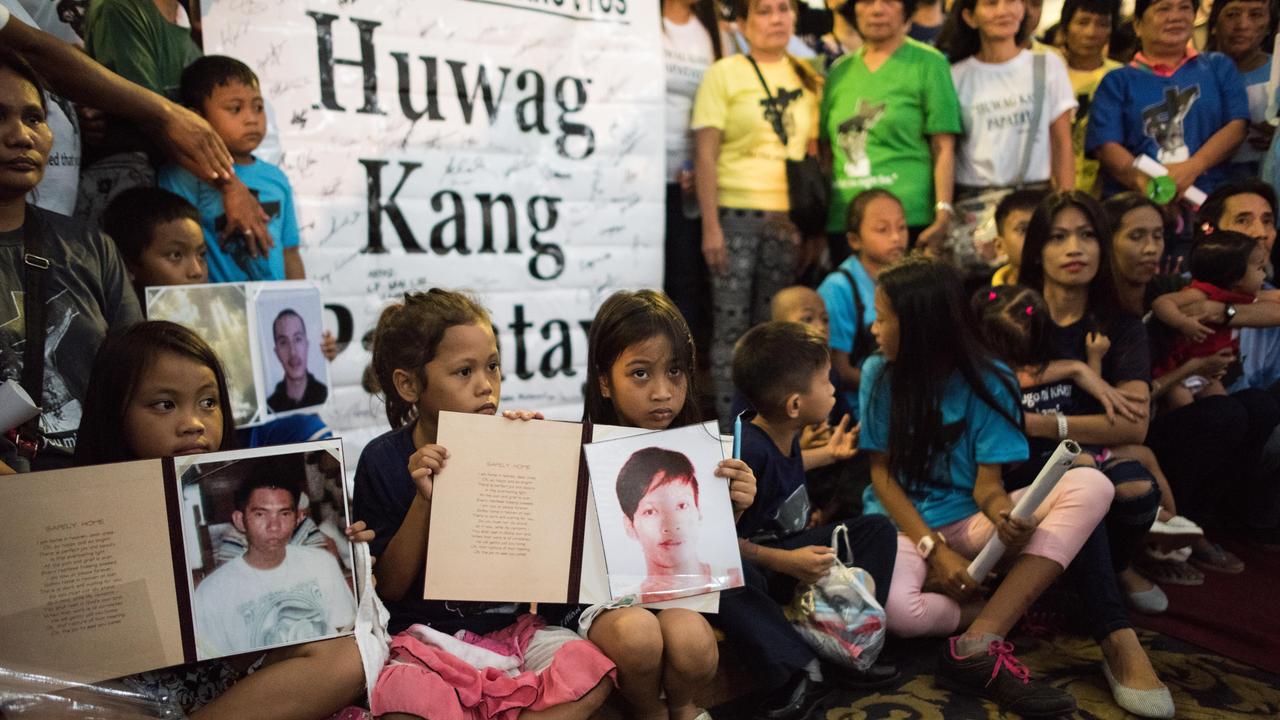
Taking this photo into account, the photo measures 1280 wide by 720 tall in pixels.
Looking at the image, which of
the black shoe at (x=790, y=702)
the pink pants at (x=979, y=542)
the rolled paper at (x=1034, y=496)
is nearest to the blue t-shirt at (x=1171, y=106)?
the pink pants at (x=979, y=542)

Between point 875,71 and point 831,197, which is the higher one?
point 875,71

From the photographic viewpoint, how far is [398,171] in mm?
3227

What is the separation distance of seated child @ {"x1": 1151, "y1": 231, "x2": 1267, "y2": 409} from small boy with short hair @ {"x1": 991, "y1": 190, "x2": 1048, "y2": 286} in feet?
1.59

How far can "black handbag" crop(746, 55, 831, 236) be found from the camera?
12.1ft

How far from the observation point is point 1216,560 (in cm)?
301

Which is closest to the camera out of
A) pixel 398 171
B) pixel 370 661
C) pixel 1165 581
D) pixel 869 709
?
pixel 370 661

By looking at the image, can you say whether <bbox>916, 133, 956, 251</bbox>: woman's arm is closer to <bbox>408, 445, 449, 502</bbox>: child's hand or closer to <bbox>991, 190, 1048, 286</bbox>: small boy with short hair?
<bbox>991, 190, 1048, 286</bbox>: small boy with short hair

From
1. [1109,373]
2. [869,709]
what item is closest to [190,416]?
[869,709]

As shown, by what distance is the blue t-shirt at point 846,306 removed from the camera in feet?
10.9

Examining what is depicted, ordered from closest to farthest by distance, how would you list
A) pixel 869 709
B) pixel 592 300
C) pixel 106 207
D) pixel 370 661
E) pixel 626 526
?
pixel 370 661
pixel 626 526
pixel 869 709
pixel 106 207
pixel 592 300

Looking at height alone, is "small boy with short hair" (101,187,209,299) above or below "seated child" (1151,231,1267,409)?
above

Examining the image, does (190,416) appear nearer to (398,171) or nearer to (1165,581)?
(398,171)

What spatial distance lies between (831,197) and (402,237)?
5.45ft

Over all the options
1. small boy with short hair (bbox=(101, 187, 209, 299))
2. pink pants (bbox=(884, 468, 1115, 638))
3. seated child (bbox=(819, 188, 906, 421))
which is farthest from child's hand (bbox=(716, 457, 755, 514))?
small boy with short hair (bbox=(101, 187, 209, 299))
